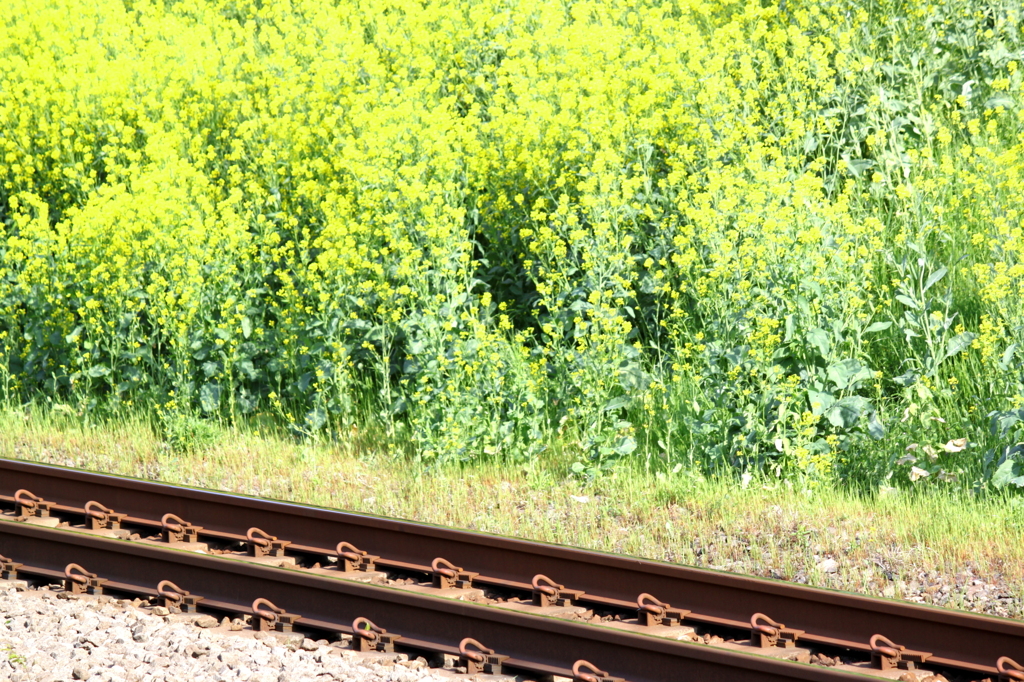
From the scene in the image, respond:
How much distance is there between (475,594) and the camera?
496cm

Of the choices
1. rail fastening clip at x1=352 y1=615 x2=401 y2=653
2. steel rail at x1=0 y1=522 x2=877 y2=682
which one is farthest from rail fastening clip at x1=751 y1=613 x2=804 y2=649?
rail fastening clip at x1=352 y1=615 x2=401 y2=653

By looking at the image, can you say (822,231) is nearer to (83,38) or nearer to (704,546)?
(704,546)

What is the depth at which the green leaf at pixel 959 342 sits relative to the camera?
6.21m

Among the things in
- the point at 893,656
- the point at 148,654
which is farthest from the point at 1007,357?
the point at 148,654

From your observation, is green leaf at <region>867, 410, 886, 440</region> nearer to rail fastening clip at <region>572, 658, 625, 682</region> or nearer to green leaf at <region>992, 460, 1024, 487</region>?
green leaf at <region>992, 460, 1024, 487</region>

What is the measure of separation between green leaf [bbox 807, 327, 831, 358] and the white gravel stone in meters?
3.09

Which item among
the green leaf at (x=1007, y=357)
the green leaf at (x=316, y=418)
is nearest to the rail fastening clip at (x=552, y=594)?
the green leaf at (x=1007, y=357)

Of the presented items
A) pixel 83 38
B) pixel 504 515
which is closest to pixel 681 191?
pixel 504 515

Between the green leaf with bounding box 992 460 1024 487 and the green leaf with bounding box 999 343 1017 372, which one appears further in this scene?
the green leaf with bounding box 999 343 1017 372

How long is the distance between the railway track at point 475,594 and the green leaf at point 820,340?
1938 millimetres

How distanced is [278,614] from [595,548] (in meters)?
1.67

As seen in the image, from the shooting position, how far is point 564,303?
7.32 metres

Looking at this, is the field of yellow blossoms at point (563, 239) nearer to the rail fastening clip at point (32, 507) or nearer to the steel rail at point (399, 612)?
the rail fastening clip at point (32, 507)

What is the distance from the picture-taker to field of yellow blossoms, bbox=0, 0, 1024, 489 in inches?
249
